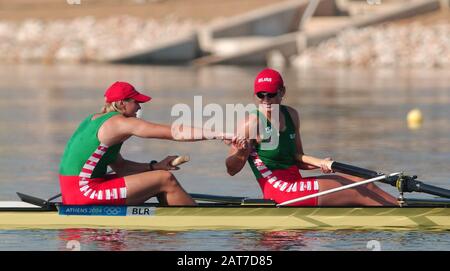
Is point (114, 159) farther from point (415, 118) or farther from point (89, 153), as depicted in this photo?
point (415, 118)

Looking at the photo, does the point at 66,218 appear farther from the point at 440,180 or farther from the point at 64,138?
the point at 64,138

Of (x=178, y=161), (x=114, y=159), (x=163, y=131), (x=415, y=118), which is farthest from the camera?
(x=415, y=118)

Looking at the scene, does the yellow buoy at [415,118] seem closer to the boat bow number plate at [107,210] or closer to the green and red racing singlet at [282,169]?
the green and red racing singlet at [282,169]

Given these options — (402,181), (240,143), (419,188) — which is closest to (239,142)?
(240,143)

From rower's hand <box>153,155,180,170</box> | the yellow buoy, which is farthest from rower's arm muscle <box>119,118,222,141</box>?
the yellow buoy

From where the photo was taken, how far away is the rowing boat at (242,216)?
1598 centimetres

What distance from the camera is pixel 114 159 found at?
16062mm

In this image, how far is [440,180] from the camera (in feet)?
70.0

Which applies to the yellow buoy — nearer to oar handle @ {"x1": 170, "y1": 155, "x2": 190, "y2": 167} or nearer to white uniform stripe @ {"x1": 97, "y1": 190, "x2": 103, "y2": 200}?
oar handle @ {"x1": 170, "y1": 155, "x2": 190, "y2": 167}

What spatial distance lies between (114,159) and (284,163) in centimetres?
205

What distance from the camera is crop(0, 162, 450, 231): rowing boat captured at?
15984mm

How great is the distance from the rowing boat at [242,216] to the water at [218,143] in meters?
0.11
